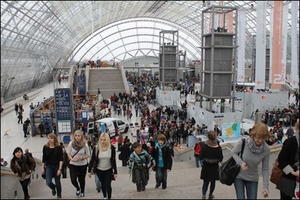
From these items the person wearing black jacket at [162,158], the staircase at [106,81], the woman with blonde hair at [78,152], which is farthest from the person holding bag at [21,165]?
the staircase at [106,81]

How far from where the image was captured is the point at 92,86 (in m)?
39.2

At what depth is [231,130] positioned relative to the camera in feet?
60.7

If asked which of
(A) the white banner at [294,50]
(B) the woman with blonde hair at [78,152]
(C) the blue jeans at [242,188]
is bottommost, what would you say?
(C) the blue jeans at [242,188]

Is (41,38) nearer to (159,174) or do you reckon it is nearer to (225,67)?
(225,67)

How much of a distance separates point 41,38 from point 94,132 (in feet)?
90.3

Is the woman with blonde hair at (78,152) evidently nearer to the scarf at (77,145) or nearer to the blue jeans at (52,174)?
the scarf at (77,145)

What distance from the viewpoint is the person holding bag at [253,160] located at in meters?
4.41

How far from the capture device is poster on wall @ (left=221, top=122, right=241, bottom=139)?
720 inches

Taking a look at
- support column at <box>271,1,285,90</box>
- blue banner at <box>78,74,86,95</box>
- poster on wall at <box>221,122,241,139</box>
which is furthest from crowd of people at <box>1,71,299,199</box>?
blue banner at <box>78,74,86,95</box>

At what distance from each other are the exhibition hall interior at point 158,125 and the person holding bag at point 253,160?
1 centimetres

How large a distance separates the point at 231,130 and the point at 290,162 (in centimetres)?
1430

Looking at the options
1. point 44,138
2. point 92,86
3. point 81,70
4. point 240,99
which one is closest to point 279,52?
point 240,99

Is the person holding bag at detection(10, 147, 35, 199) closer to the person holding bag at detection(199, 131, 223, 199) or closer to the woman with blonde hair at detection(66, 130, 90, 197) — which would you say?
the woman with blonde hair at detection(66, 130, 90, 197)

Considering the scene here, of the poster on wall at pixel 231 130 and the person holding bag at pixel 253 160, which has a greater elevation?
the person holding bag at pixel 253 160
